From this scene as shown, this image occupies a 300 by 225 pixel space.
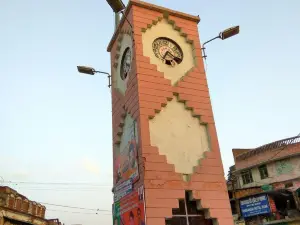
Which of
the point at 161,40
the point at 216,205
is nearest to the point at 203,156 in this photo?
the point at 216,205

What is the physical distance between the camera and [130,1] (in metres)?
13.4

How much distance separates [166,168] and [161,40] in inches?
229

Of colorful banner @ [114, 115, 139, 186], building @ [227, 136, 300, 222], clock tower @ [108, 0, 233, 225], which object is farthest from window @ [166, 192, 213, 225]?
building @ [227, 136, 300, 222]

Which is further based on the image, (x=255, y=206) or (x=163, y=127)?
(x=255, y=206)

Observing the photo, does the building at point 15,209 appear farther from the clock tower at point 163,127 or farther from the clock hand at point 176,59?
the clock hand at point 176,59

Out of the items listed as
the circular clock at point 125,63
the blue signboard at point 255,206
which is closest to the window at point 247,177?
the blue signboard at point 255,206

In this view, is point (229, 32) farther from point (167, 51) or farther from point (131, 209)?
point (131, 209)

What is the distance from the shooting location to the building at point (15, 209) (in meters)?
31.4

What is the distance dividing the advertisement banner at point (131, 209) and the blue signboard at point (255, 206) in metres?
25.5

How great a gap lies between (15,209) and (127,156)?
26.6 metres

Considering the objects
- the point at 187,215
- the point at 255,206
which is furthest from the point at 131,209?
the point at 255,206

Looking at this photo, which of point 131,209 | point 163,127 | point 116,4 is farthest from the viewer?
point 116,4

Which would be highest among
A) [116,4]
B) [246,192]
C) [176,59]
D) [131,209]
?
[116,4]

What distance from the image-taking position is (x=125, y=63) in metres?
14.0
